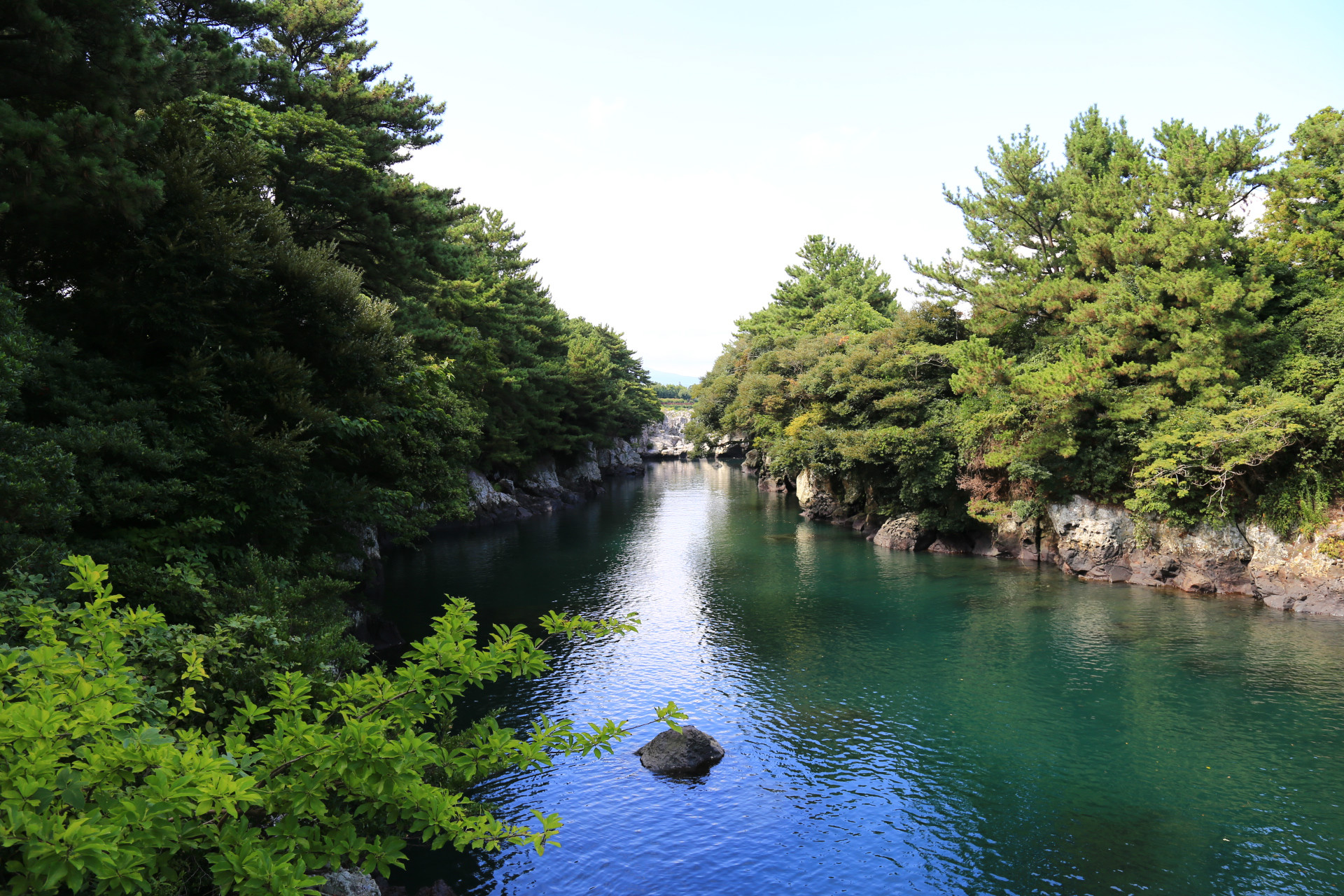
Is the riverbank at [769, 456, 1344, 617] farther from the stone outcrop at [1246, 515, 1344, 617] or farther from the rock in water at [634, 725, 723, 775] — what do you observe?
the rock in water at [634, 725, 723, 775]

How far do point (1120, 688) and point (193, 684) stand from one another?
20.8 meters

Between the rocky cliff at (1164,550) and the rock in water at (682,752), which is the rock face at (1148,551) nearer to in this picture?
the rocky cliff at (1164,550)

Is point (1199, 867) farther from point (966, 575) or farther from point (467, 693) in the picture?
point (966, 575)

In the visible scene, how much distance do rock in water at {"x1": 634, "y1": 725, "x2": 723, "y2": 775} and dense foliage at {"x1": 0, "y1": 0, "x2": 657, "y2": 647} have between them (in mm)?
6725

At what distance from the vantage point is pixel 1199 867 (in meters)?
11.6

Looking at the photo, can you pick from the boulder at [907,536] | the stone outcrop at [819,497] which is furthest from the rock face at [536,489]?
the boulder at [907,536]

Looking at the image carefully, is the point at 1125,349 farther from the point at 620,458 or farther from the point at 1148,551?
the point at 620,458

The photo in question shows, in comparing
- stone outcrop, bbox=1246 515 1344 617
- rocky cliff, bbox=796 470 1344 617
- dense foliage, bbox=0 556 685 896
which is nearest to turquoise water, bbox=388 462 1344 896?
stone outcrop, bbox=1246 515 1344 617

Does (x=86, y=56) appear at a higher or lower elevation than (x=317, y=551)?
higher

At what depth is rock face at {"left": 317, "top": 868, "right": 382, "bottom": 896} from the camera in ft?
28.2

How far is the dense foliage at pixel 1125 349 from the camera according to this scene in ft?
84.9

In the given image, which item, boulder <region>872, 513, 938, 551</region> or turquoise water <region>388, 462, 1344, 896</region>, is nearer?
turquoise water <region>388, 462, 1344, 896</region>

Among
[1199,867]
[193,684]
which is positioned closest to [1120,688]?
[1199,867]

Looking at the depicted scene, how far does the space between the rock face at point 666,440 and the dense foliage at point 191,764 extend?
332ft
